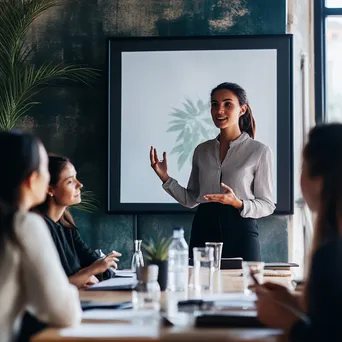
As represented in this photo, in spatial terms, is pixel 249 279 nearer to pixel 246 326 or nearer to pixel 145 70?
pixel 246 326

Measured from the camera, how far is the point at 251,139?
452cm

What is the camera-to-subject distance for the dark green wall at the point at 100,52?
5.09m

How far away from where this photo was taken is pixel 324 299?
4.97ft

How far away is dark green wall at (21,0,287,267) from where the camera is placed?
5.09 metres

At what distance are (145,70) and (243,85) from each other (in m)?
0.70

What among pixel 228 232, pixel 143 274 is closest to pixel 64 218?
pixel 228 232

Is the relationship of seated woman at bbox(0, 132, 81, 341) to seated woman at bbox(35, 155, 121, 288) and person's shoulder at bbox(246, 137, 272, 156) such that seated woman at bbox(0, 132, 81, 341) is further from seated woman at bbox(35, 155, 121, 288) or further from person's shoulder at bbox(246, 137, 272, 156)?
person's shoulder at bbox(246, 137, 272, 156)

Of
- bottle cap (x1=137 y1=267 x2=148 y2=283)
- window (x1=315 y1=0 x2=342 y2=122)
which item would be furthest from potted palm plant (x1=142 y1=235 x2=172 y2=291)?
window (x1=315 y1=0 x2=342 y2=122)

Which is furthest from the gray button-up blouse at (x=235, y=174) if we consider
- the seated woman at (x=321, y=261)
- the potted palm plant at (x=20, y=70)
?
the seated woman at (x=321, y=261)

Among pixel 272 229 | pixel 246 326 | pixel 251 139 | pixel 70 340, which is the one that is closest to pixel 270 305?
pixel 246 326

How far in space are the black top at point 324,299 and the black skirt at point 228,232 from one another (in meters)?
2.63

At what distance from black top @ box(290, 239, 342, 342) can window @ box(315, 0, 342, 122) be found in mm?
3972

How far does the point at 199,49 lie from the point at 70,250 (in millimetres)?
2137

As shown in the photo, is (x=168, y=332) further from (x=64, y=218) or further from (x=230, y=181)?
(x=230, y=181)
